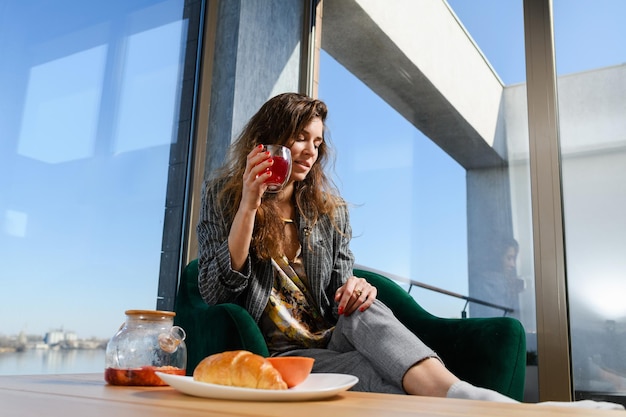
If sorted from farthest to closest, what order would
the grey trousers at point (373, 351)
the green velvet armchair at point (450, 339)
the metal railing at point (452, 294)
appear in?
the metal railing at point (452, 294) < the green velvet armchair at point (450, 339) < the grey trousers at point (373, 351)

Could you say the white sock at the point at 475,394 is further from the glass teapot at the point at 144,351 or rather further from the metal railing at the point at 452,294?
the metal railing at the point at 452,294

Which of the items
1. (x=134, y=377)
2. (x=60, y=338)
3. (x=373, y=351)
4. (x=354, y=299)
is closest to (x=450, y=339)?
(x=354, y=299)

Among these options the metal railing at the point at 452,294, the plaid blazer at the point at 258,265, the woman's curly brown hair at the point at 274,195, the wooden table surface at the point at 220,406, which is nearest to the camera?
the wooden table surface at the point at 220,406

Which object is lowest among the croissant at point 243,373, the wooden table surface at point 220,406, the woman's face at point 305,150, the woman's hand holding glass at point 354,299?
the wooden table surface at point 220,406

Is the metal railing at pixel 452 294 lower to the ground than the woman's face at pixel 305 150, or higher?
lower

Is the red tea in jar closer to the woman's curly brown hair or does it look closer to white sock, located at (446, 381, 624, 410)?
white sock, located at (446, 381, 624, 410)

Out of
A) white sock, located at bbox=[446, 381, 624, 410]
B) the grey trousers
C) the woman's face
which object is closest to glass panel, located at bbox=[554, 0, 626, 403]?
the woman's face

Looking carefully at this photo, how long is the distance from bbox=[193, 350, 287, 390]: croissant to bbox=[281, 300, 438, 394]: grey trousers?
0.45 m

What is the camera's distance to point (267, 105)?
2121 mm

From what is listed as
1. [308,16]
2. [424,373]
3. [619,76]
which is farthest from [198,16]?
[424,373]

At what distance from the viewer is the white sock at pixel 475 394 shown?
913mm

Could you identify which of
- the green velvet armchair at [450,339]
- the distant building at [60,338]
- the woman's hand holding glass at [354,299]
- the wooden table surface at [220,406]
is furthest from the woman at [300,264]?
the distant building at [60,338]

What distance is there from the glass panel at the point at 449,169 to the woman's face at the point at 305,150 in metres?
1.12

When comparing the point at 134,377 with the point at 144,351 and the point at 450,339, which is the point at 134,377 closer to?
the point at 144,351
